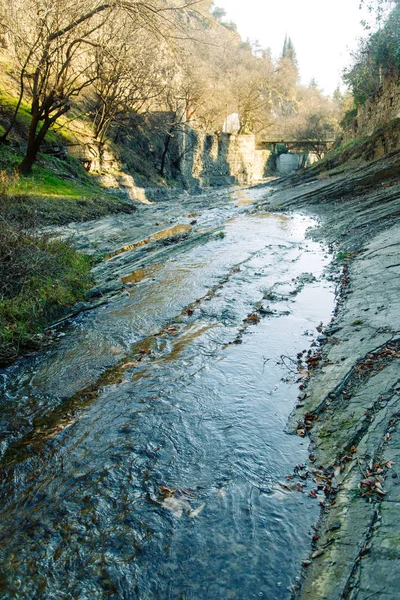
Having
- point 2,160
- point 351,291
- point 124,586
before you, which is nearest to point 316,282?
point 351,291

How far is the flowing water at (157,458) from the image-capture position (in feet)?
10.3

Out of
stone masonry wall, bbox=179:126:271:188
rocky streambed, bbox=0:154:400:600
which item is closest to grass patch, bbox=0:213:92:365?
rocky streambed, bbox=0:154:400:600

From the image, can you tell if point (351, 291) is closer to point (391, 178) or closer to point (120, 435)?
point (120, 435)

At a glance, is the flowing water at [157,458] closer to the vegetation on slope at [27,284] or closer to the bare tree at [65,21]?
the vegetation on slope at [27,284]

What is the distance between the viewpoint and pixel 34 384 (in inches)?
224

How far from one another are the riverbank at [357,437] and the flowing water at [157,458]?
0.76 feet

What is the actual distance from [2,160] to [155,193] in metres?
14.3

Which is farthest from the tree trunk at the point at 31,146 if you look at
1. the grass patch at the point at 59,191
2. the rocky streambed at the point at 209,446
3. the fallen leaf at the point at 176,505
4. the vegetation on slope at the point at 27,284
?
the fallen leaf at the point at 176,505

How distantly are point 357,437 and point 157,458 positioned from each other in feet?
6.87

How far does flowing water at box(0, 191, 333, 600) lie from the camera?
3.14 meters

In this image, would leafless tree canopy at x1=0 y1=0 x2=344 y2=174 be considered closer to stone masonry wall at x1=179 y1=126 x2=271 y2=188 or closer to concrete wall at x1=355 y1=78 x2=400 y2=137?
stone masonry wall at x1=179 y1=126 x2=271 y2=188

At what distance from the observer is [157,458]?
4.31 m

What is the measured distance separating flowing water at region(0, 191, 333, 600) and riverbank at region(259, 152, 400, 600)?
0.76 ft

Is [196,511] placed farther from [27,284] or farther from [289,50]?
[289,50]
